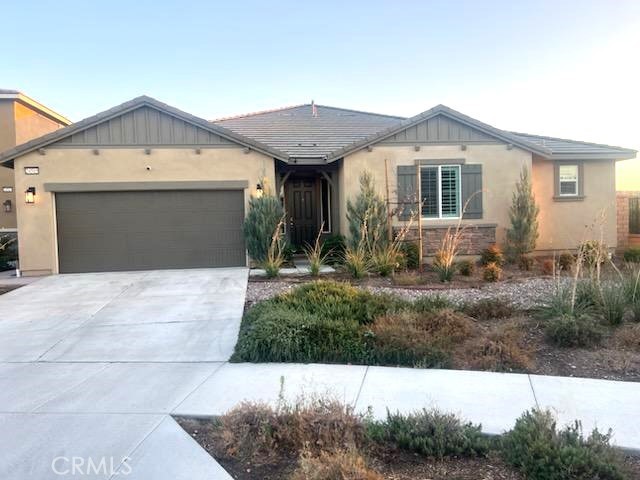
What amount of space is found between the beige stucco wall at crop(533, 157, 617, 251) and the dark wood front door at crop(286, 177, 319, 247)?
7106mm

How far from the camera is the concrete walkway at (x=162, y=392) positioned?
11.3ft

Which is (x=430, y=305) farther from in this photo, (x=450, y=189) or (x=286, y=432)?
(x=450, y=189)

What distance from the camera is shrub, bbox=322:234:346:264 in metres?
13.0

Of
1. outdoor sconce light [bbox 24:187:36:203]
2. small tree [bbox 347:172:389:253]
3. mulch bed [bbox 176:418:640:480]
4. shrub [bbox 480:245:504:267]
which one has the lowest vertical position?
mulch bed [bbox 176:418:640:480]

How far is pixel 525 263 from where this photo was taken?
40.5ft

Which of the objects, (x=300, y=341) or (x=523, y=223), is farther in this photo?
(x=523, y=223)

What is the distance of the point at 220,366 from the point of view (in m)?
5.56

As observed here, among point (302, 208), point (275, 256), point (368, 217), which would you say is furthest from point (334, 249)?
point (302, 208)

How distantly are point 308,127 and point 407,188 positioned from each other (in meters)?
5.42

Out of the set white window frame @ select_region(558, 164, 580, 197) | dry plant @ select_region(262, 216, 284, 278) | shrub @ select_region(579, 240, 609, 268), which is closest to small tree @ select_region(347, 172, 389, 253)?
dry plant @ select_region(262, 216, 284, 278)

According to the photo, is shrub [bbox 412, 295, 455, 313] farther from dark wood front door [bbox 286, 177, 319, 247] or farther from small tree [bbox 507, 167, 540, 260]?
dark wood front door [bbox 286, 177, 319, 247]

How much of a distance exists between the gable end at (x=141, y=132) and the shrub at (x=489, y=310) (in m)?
8.58

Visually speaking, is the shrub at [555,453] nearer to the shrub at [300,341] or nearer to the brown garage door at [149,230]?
the shrub at [300,341]

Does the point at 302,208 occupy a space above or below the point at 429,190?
below
